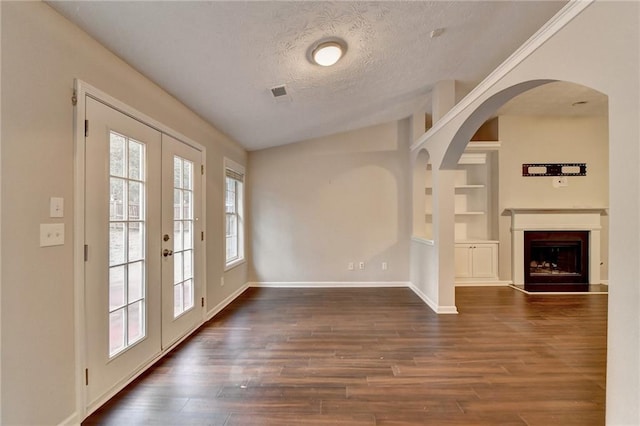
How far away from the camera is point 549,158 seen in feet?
16.8

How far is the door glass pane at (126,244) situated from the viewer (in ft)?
6.49

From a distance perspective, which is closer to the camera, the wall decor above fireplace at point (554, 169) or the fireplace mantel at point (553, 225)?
the fireplace mantel at point (553, 225)

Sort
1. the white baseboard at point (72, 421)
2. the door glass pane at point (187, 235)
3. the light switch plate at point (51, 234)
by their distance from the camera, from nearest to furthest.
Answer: the light switch plate at point (51, 234), the white baseboard at point (72, 421), the door glass pane at point (187, 235)

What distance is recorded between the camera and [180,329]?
9.10 feet

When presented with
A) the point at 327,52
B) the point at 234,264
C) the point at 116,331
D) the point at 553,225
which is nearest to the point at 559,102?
the point at 553,225

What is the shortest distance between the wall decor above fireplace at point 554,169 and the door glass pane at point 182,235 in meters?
5.50

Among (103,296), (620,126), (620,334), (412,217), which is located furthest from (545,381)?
(103,296)

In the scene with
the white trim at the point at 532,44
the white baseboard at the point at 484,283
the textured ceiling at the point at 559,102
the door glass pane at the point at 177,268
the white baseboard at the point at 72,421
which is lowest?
the white baseboard at the point at 484,283

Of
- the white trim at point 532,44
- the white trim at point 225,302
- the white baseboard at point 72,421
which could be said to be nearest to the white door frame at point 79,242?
the white baseboard at point 72,421

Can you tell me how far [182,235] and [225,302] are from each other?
4.71 ft

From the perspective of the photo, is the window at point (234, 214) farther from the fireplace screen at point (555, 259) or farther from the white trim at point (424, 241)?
the fireplace screen at point (555, 259)

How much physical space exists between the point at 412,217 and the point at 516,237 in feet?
6.43

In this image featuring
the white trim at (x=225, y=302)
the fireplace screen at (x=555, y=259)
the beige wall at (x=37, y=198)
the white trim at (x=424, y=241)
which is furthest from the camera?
the fireplace screen at (x=555, y=259)

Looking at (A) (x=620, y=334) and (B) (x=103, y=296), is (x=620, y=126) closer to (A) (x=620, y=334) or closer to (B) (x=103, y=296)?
(A) (x=620, y=334)
